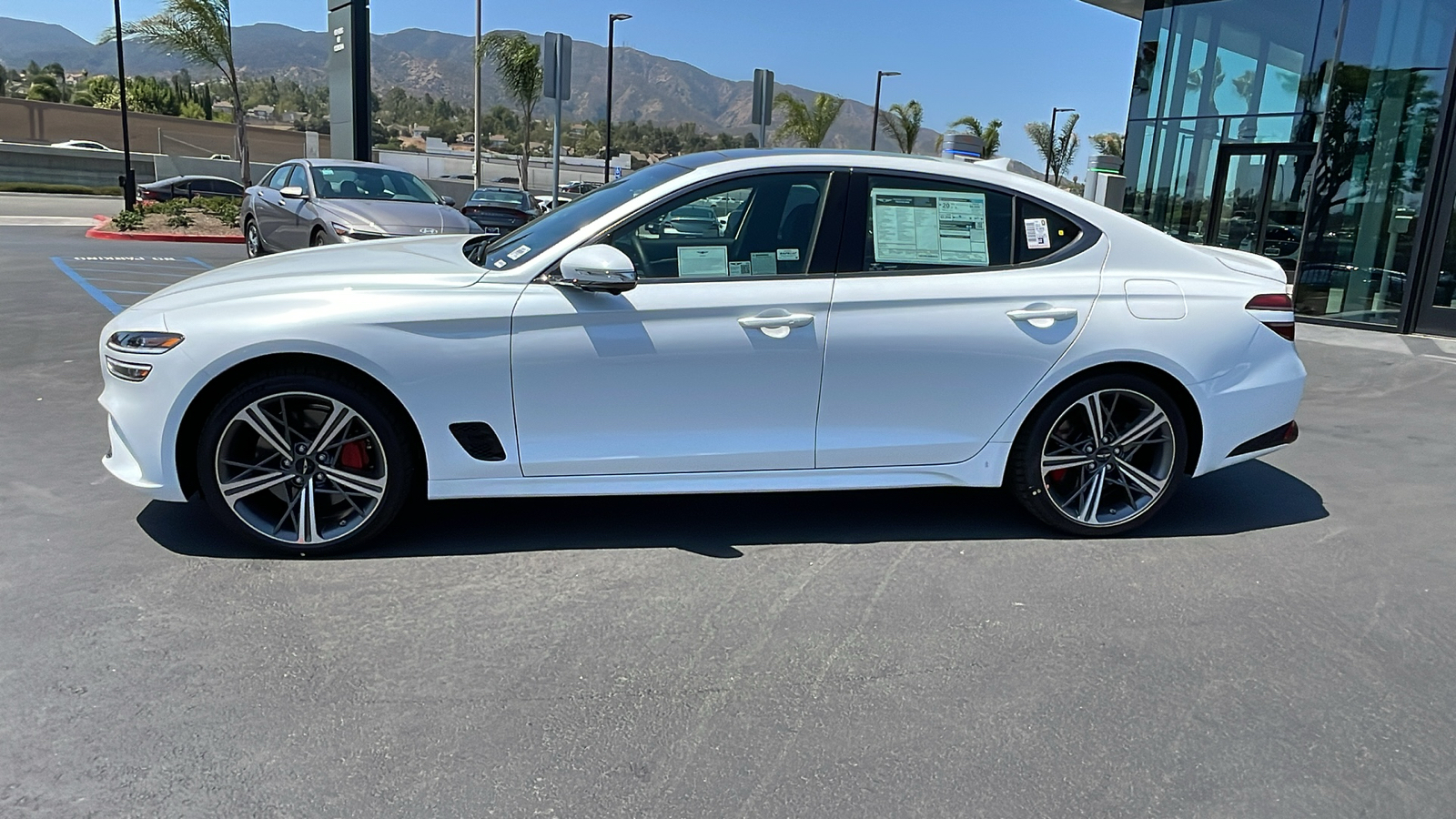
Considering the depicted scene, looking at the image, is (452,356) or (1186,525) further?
(1186,525)

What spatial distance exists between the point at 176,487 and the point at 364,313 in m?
0.95

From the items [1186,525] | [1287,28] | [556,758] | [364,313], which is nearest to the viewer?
[556,758]

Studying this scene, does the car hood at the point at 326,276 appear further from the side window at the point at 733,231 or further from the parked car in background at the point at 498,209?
the parked car in background at the point at 498,209

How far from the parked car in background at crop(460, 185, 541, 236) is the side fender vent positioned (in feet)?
56.7

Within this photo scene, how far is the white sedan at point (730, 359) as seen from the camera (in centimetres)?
362

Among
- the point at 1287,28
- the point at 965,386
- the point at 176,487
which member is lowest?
the point at 176,487

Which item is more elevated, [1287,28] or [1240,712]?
[1287,28]

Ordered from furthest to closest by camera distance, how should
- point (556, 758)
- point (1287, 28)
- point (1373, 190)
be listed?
point (1287, 28) < point (1373, 190) < point (556, 758)

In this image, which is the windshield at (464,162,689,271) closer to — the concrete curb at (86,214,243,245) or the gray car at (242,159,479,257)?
the gray car at (242,159,479,257)

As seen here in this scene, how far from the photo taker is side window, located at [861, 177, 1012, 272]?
4043 millimetres

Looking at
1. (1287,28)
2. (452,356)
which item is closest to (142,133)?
(1287,28)

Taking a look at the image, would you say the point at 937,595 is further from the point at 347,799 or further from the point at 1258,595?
the point at 347,799

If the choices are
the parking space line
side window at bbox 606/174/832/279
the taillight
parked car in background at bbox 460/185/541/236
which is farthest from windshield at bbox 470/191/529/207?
the taillight

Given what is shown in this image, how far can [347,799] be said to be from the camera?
94.5 inches
